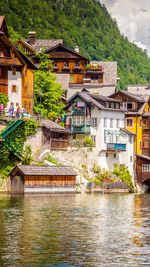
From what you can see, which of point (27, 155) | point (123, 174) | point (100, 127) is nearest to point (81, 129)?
point (100, 127)

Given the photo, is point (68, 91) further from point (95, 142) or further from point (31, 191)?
point (31, 191)

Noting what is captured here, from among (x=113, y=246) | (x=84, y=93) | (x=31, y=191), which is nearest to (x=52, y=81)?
(x=84, y=93)

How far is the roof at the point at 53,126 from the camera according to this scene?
10280 cm

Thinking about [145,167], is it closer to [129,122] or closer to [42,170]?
[129,122]

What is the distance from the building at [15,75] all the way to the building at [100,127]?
7.91m

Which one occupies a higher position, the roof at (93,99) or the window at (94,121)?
the roof at (93,99)

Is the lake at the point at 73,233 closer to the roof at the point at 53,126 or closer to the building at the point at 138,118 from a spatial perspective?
the roof at the point at 53,126

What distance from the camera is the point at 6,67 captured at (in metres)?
104

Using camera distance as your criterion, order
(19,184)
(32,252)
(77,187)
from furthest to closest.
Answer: (77,187) < (19,184) < (32,252)

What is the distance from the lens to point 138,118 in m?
125

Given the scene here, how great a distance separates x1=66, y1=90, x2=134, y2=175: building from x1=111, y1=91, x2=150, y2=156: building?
6.82m

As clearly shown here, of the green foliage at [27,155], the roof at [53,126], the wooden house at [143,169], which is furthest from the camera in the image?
the wooden house at [143,169]

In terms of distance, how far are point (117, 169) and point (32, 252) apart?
6505 centimetres

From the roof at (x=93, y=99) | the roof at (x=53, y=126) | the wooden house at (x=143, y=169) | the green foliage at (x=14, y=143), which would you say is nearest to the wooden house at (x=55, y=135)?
the roof at (x=53, y=126)
